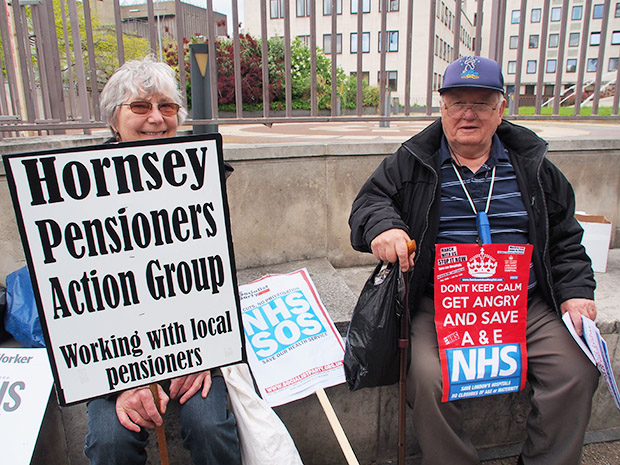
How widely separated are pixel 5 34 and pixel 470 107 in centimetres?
263

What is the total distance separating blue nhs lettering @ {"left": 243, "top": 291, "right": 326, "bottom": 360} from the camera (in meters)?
2.19

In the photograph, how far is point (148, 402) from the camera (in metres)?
1.66

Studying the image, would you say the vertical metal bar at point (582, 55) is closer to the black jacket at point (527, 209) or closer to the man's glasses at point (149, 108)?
the black jacket at point (527, 209)

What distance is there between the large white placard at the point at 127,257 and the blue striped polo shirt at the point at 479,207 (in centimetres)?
112

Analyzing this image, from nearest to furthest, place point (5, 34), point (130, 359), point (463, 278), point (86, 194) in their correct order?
1. point (86, 194)
2. point (130, 359)
3. point (463, 278)
4. point (5, 34)

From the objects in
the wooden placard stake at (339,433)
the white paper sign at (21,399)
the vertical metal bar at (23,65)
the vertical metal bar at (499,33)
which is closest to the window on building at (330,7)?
the vertical metal bar at (499,33)

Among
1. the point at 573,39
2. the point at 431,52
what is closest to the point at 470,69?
the point at 431,52

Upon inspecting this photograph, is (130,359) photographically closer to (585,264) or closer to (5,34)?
(585,264)

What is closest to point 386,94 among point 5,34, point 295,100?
point 295,100

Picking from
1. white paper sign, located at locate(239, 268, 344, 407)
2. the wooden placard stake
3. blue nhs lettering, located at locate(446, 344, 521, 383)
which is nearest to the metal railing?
white paper sign, located at locate(239, 268, 344, 407)

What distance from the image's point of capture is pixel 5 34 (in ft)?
9.07

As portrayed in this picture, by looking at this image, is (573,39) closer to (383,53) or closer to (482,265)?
(383,53)

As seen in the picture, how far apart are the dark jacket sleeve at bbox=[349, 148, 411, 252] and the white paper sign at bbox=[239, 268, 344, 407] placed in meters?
0.42

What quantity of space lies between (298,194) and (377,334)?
1.37m
